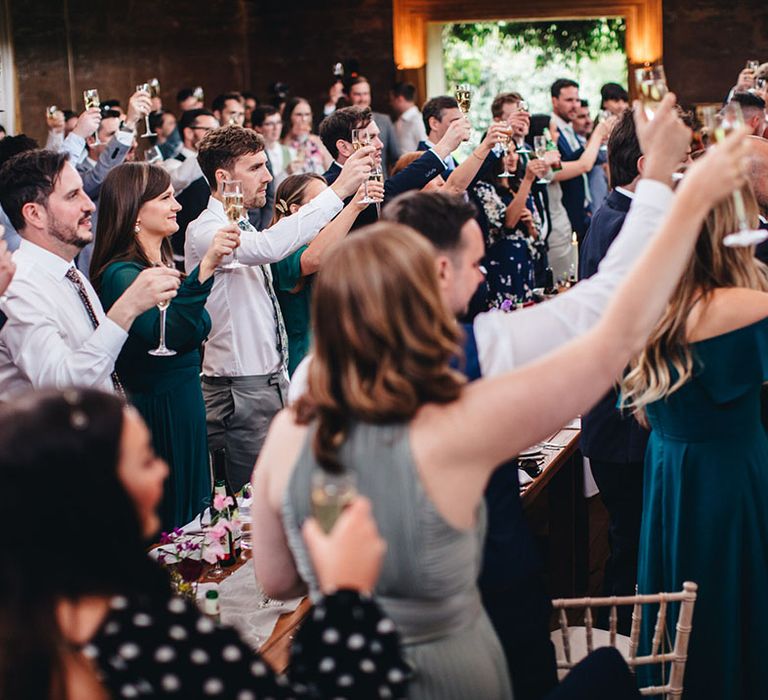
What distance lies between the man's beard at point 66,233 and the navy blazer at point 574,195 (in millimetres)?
5119

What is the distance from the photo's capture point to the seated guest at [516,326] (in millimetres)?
1721

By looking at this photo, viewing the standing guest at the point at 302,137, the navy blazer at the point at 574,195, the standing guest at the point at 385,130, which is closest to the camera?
the navy blazer at the point at 574,195

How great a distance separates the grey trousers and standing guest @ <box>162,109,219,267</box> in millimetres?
2724

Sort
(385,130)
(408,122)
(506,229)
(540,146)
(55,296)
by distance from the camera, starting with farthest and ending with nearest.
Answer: (408,122) → (385,130) → (506,229) → (540,146) → (55,296)

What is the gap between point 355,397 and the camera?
143cm

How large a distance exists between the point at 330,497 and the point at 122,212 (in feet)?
7.65

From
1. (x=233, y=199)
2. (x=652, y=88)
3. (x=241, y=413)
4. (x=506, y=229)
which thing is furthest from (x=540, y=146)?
(x=652, y=88)

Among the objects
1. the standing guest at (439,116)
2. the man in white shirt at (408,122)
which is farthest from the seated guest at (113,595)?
the man in white shirt at (408,122)

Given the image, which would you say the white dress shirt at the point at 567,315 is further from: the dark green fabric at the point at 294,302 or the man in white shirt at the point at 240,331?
the dark green fabric at the point at 294,302

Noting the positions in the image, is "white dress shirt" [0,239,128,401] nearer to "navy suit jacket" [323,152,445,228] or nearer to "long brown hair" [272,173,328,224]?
"long brown hair" [272,173,328,224]

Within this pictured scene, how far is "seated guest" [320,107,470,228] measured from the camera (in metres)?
3.93

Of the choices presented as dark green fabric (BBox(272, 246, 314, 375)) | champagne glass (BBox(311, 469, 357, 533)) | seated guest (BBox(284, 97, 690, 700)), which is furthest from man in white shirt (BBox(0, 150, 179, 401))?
champagne glass (BBox(311, 469, 357, 533))

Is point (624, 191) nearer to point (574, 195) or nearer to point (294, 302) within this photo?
point (294, 302)

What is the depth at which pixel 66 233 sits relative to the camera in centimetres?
310
